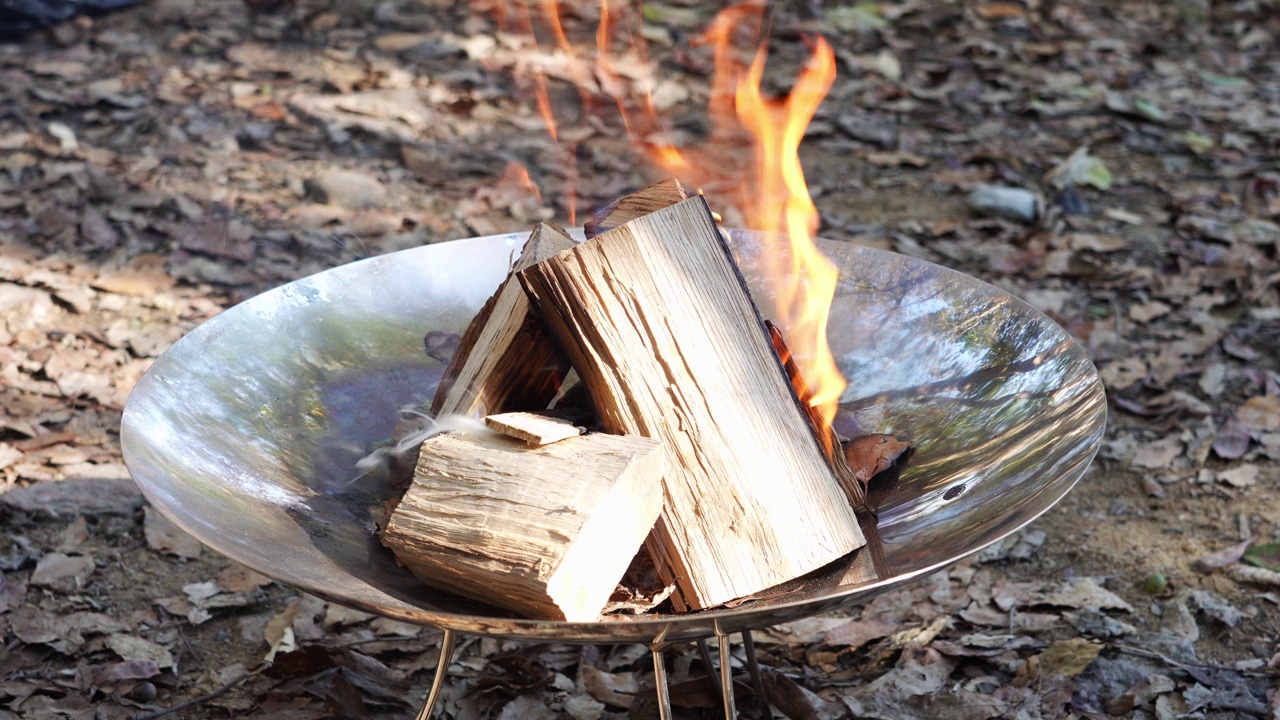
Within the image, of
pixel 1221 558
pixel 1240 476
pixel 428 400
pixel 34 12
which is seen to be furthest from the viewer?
pixel 34 12

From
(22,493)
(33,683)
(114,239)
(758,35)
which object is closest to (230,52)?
(114,239)

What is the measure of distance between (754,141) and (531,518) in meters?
3.45

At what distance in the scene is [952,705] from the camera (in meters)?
2.01

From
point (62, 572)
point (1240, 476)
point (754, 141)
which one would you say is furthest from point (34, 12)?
point (1240, 476)

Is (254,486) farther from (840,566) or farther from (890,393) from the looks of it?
(890,393)

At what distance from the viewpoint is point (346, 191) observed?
3.90 metres

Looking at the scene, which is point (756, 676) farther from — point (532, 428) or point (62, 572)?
point (62, 572)

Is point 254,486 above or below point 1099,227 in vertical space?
above

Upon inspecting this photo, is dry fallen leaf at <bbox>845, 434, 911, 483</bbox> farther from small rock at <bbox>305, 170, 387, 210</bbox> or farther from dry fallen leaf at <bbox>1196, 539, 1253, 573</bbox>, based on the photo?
small rock at <bbox>305, 170, 387, 210</bbox>

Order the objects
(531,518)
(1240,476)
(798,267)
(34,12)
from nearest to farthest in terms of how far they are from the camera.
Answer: (531,518), (798,267), (1240,476), (34,12)

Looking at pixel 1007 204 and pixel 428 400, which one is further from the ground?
pixel 428 400

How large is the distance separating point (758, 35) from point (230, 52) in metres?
2.46

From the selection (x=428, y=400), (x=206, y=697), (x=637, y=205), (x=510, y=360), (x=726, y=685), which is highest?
(x=637, y=205)

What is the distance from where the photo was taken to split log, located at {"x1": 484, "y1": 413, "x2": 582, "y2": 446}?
142 centimetres
